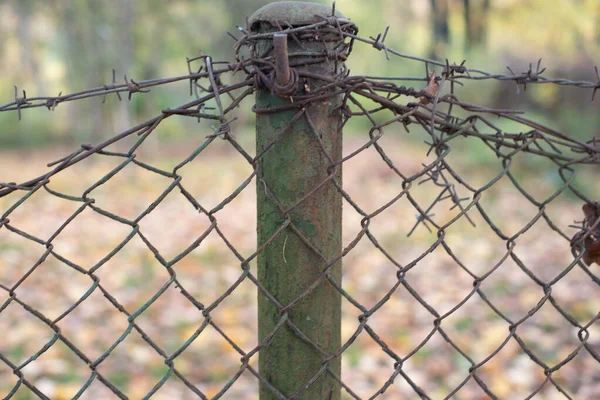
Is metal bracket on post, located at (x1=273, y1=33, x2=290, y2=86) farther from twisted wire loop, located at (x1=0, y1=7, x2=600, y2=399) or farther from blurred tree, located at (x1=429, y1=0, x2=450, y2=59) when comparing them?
blurred tree, located at (x1=429, y1=0, x2=450, y2=59)

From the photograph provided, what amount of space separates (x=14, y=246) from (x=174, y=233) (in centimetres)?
151

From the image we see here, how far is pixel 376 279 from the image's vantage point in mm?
4297

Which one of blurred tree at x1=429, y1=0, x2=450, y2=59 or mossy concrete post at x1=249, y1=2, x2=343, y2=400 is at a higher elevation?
blurred tree at x1=429, y1=0, x2=450, y2=59

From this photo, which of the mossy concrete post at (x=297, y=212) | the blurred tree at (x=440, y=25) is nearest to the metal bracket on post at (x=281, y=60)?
the mossy concrete post at (x=297, y=212)

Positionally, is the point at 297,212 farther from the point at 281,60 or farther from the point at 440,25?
the point at 440,25

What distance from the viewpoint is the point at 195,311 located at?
3656 millimetres

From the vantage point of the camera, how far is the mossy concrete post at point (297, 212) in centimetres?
98

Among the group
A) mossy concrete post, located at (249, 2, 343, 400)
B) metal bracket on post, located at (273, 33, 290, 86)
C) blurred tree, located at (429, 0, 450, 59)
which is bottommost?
mossy concrete post, located at (249, 2, 343, 400)

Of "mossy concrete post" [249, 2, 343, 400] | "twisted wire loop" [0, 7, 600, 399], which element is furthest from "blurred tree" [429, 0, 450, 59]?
"mossy concrete post" [249, 2, 343, 400]

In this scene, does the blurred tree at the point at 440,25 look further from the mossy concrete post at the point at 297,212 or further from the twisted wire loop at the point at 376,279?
the mossy concrete post at the point at 297,212

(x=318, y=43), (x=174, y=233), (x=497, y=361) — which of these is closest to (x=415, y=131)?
(x=174, y=233)

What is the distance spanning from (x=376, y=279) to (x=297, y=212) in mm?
3400

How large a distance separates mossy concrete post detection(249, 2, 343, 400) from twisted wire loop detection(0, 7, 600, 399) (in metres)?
0.01

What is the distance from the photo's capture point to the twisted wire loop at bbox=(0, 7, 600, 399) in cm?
100
